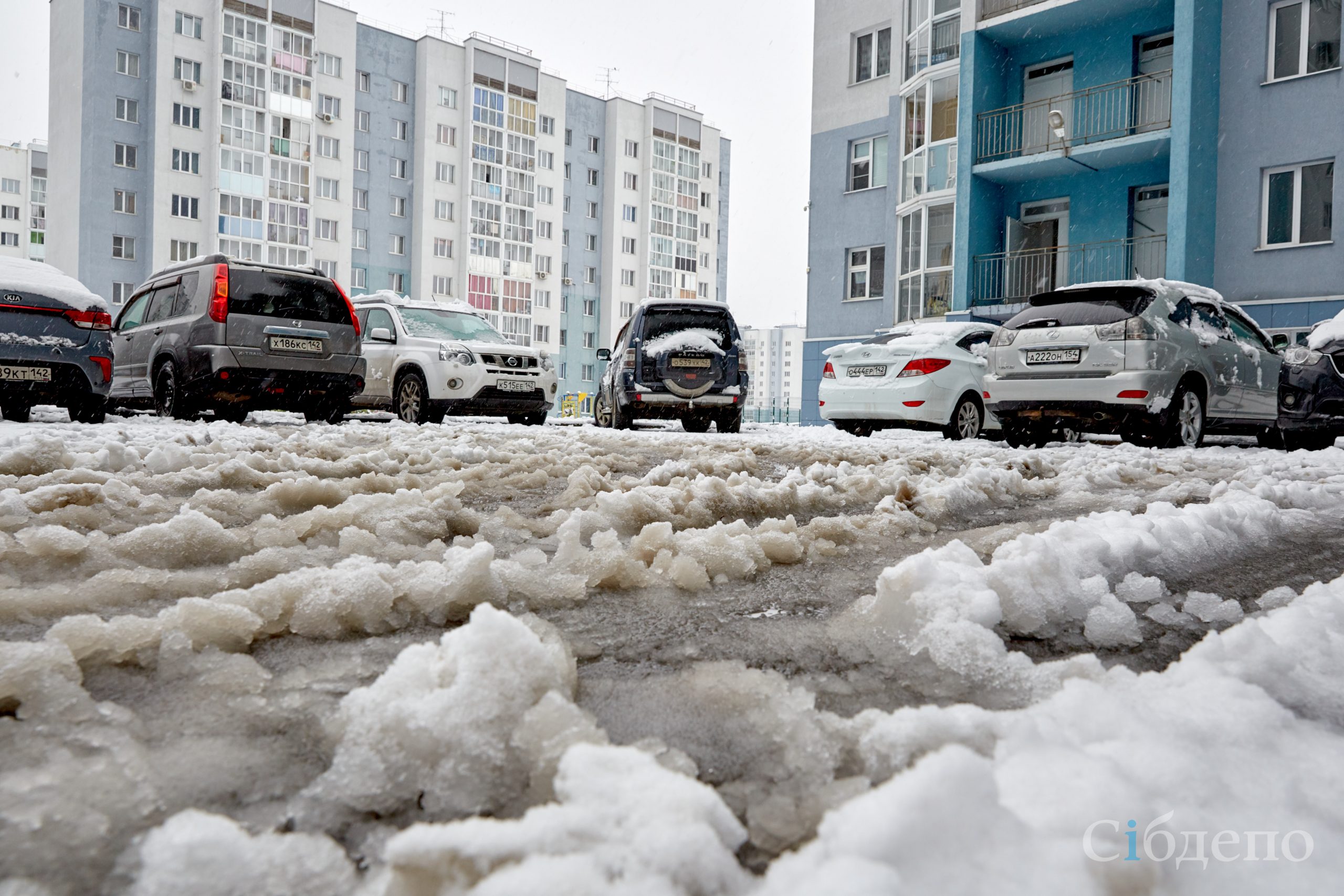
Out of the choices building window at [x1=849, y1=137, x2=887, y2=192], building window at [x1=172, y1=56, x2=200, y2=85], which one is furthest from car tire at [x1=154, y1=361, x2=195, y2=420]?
building window at [x1=172, y1=56, x2=200, y2=85]

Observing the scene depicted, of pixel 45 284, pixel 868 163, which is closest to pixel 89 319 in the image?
pixel 45 284

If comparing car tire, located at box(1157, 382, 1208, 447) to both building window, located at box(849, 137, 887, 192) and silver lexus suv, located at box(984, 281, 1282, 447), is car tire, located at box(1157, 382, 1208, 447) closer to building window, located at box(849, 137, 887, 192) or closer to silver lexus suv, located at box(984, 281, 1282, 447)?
silver lexus suv, located at box(984, 281, 1282, 447)

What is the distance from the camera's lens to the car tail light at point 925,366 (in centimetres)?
1120

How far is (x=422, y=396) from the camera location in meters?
12.4

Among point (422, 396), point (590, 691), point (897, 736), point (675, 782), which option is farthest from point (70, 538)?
point (422, 396)

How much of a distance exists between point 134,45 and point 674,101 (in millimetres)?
37613

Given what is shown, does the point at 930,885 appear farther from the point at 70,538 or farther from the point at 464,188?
the point at 464,188

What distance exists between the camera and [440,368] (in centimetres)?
1222

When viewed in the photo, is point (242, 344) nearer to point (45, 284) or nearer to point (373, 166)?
point (45, 284)

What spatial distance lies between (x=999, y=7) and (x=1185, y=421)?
14.4m

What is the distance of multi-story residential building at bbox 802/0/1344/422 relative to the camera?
16.8 metres

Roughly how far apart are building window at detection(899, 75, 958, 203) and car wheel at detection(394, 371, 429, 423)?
1405cm

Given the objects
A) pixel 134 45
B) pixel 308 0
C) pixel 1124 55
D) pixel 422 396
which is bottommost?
pixel 422 396

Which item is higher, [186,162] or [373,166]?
[373,166]
